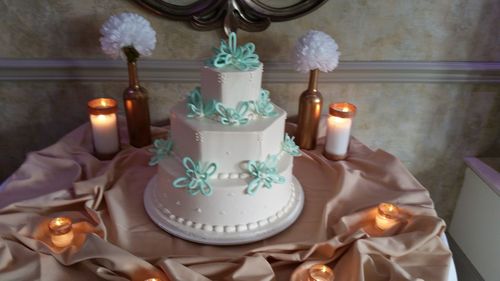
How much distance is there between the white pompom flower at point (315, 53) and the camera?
1213 millimetres

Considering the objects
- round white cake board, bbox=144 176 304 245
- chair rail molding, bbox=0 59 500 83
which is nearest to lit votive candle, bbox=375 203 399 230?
round white cake board, bbox=144 176 304 245

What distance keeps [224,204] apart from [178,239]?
17 centimetres

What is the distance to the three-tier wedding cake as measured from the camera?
95 centimetres

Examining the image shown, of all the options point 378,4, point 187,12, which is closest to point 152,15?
point 187,12

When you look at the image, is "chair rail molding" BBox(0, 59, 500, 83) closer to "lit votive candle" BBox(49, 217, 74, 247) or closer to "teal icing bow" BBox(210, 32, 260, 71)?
"teal icing bow" BBox(210, 32, 260, 71)

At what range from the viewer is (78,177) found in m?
1.20

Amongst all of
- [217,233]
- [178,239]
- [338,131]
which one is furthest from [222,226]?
[338,131]

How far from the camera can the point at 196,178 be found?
0.94 m

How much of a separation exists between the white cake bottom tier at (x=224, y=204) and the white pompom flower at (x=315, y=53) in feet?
1.20

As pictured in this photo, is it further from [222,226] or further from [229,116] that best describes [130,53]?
[222,226]

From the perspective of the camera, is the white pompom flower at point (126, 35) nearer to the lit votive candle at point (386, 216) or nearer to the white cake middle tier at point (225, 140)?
the white cake middle tier at point (225, 140)

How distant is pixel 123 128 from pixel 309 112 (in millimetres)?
767

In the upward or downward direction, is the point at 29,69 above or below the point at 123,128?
above

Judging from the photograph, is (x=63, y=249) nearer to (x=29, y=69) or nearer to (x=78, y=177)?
(x=78, y=177)
